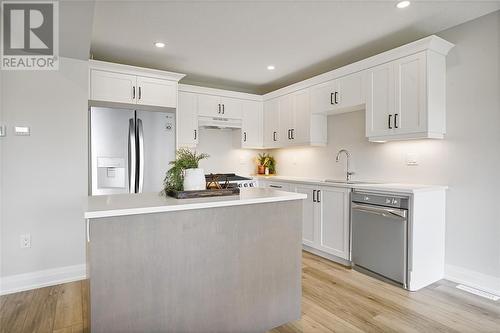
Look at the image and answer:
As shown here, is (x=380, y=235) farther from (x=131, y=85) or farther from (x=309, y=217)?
(x=131, y=85)

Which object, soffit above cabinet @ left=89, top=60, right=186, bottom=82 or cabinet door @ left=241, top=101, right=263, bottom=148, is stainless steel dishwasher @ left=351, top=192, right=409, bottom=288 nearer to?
cabinet door @ left=241, top=101, right=263, bottom=148

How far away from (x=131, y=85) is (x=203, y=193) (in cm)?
230

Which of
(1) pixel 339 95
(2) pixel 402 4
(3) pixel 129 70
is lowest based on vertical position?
(1) pixel 339 95

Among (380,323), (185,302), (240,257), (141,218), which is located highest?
(141,218)

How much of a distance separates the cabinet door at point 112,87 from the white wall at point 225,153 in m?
1.47

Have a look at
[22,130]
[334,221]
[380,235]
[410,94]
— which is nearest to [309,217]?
[334,221]

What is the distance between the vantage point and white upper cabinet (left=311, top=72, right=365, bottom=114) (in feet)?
11.2

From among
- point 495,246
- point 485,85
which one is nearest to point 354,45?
point 485,85

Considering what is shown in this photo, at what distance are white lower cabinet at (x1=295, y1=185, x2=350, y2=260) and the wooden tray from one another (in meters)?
1.70

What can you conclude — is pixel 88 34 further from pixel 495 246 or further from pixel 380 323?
pixel 495 246

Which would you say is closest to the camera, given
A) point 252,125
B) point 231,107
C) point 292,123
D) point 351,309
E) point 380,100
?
point 351,309

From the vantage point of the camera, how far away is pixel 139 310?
1569mm

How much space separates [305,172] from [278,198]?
9.17 ft

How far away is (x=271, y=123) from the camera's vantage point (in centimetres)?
494
